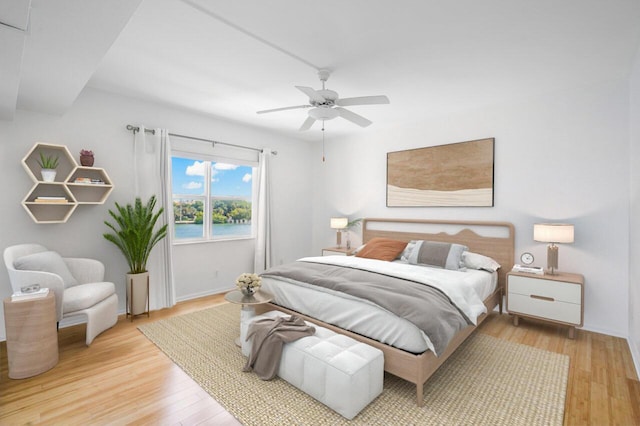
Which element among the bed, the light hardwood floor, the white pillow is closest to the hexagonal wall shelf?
the light hardwood floor

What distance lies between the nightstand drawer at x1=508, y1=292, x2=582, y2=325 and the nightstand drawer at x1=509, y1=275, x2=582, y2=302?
0.14 ft

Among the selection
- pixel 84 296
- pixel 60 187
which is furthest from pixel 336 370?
pixel 60 187

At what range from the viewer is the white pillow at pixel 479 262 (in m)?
3.72

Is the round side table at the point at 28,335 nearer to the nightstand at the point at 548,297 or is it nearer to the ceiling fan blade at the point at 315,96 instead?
the ceiling fan blade at the point at 315,96

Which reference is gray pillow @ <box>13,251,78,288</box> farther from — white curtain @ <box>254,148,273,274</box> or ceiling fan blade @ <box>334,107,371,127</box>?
ceiling fan blade @ <box>334,107,371,127</box>

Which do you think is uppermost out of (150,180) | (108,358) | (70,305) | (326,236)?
(150,180)

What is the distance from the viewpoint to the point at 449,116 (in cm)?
445

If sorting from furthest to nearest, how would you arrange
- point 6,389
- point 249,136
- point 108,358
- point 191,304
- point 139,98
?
point 249,136, point 191,304, point 139,98, point 108,358, point 6,389

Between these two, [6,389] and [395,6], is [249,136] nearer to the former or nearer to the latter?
[395,6]

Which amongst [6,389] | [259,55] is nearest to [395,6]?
[259,55]

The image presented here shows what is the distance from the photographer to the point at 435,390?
7.59ft

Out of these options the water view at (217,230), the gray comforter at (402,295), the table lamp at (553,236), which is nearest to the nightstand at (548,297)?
the table lamp at (553,236)

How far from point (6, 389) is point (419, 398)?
305 centimetres

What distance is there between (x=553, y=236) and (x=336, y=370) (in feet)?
9.38
